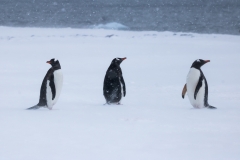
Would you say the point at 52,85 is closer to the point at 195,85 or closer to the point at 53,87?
the point at 53,87

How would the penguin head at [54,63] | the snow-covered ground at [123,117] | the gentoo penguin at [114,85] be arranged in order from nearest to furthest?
the snow-covered ground at [123,117], the penguin head at [54,63], the gentoo penguin at [114,85]

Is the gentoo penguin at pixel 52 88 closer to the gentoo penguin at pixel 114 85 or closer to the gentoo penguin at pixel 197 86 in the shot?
the gentoo penguin at pixel 114 85

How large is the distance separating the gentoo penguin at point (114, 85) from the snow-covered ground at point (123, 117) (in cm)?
15

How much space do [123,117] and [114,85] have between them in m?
1.35

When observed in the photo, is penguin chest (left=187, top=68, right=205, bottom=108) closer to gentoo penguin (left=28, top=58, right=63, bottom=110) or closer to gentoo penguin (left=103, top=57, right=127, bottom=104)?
gentoo penguin (left=103, top=57, right=127, bottom=104)

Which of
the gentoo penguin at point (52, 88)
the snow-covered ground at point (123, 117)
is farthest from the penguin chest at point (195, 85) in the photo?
the gentoo penguin at point (52, 88)

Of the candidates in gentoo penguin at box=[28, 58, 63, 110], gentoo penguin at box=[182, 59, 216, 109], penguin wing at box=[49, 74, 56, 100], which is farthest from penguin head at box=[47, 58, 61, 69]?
gentoo penguin at box=[182, 59, 216, 109]

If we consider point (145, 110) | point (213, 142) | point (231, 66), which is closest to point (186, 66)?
point (231, 66)

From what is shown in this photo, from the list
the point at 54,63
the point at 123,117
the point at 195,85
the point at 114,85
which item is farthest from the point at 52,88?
the point at 195,85

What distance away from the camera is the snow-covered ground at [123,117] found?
351 centimetres

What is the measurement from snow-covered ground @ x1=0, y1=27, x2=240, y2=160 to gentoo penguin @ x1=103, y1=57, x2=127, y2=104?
15 centimetres

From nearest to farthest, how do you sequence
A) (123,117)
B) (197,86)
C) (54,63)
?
(123,117)
(54,63)
(197,86)

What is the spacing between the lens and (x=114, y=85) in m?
6.01

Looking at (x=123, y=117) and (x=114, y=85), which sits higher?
(x=114, y=85)
